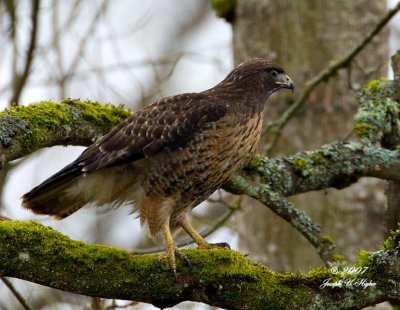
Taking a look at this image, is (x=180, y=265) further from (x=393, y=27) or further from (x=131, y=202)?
(x=393, y=27)

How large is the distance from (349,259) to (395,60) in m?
1.76

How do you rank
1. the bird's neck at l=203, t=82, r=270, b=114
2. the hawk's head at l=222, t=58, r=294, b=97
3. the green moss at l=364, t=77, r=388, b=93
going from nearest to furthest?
the bird's neck at l=203, t=82, r=270, b=114 → the hawk's head at l=222, t=58, r=294, b=97 → the green moss at l=364, t=77, r=388, b=93

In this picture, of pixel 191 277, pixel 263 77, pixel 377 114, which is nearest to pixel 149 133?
pixel 263 77

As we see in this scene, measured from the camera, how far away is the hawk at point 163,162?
491 cm

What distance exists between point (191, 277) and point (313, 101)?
339 cm

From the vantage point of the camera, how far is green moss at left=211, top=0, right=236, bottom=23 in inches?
284

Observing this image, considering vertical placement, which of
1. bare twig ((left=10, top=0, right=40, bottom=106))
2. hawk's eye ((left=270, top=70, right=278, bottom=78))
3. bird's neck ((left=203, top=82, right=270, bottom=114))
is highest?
bare twig ((left=10, top=0, right=40, bottom=106))

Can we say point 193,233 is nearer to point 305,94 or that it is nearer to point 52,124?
point 52,124

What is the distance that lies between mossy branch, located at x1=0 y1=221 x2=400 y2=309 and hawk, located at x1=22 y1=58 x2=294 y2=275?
30.5 inches

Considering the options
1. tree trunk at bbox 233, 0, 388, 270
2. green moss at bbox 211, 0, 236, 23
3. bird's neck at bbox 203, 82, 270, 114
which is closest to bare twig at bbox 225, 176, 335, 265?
bird's neck at bbox 203, 82, 270, 114

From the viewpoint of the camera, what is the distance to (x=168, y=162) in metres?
4.96

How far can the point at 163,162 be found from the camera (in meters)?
4.99

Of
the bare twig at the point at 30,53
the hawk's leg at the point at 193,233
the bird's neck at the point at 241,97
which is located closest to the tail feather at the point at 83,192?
the hawk's leg at the point at 193,233

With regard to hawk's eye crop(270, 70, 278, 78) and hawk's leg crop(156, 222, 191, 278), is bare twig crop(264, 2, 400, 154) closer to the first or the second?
hawk's eye crop(270, 70, 278, 78)
